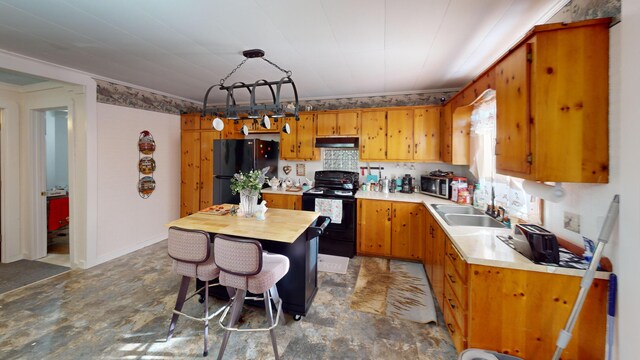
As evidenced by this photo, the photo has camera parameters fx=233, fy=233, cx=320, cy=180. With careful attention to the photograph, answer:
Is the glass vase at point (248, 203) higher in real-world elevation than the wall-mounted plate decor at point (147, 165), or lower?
lower

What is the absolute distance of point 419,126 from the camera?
3.55 meters

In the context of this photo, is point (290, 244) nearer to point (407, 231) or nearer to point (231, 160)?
point (407, 231)

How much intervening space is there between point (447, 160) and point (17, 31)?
4696 mm

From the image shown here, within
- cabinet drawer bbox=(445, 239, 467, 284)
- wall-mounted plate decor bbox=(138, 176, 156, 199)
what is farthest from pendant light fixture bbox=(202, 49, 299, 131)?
wall-mounted plate decor bbox=(138, 176, 156, 199)

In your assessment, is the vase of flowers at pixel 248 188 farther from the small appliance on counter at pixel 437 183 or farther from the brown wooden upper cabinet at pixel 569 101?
the small appliance on counter at pixel 437 183

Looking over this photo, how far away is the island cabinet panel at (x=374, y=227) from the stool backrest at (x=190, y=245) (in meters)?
2.32

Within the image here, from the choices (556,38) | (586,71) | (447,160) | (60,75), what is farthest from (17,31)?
(447,160)

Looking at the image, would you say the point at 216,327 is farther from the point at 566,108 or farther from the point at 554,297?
the point at 566,108

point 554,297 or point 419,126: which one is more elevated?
point 419,126

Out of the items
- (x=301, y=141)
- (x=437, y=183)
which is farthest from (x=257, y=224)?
(x=437, y=183)

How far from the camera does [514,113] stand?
1566 millimetres

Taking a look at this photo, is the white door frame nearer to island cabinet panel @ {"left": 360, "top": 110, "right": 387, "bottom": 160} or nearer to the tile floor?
the tile floor

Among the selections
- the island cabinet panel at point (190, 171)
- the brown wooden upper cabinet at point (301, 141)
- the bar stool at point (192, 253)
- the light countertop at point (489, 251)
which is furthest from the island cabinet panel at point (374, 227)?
the island cabinet panel at point (190, 171)

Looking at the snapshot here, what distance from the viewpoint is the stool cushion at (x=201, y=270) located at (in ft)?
5.82
